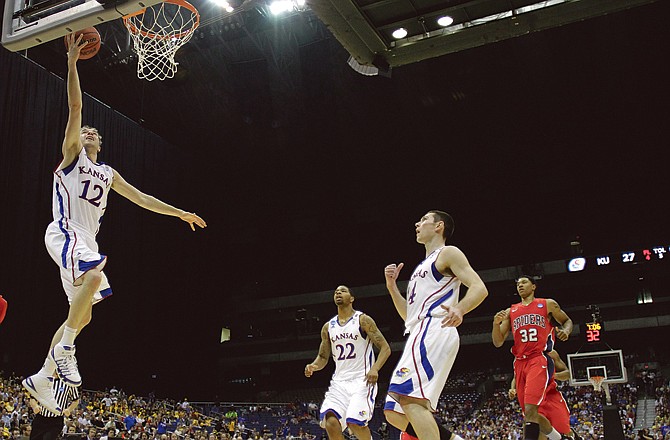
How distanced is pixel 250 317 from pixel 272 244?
467 cm

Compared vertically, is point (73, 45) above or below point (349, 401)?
above

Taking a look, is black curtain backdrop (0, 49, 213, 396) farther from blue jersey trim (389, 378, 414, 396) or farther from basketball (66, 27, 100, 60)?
blue jersey trim (389, 378, 414, 396)

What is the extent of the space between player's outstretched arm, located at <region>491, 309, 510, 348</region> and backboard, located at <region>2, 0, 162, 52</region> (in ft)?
16.4

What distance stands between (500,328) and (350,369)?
5.94 feet

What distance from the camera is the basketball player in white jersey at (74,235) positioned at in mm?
4820

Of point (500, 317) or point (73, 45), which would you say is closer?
point (73, 45)

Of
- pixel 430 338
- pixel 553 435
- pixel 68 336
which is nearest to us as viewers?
pixel 430 338

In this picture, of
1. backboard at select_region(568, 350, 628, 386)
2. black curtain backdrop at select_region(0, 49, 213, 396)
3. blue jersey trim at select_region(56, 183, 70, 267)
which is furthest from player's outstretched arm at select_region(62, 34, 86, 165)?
black curtain backdrop at select_region(0, 49, 213, 396)

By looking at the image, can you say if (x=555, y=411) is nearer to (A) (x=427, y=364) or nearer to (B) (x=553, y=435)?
(B) (x=553, y=435)

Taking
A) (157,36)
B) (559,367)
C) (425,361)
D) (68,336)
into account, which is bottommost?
(425,361)

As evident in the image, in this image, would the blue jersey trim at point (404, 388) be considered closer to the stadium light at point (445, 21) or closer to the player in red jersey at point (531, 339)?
the player in red jersey at point (531, 339)

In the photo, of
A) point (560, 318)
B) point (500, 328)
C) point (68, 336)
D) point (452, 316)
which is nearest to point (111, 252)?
point (500, 328)

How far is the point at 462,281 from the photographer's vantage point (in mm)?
4668

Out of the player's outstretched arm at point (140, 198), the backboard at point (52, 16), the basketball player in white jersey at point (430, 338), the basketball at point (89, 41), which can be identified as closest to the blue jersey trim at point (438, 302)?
the basketball player in white jersey at point (430, 338)
